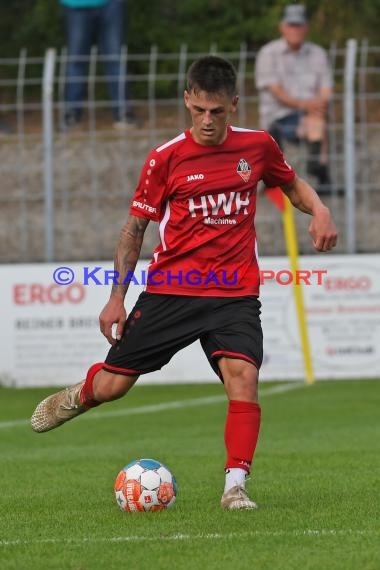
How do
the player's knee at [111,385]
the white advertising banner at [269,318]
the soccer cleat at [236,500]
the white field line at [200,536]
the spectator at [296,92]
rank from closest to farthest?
the white field line at [200,536], the soccer cleat at [236,500], the player's knee at [111,385], the white advertising banner at [269,318], the spectator at [296,92]

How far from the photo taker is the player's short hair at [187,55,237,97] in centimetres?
718

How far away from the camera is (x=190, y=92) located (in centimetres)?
723

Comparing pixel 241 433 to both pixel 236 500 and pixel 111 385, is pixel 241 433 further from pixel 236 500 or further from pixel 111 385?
pixel 111 385

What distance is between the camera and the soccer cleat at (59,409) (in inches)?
308

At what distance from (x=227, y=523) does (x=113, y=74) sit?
11.4 m

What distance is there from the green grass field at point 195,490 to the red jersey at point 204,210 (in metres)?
1.16

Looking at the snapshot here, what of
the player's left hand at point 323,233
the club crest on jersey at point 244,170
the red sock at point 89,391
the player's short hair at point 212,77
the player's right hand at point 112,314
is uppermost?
the player's short hair at point 212,77

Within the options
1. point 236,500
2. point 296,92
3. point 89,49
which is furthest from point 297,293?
point 236,500

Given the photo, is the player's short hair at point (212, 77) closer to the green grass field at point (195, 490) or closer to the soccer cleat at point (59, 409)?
the soccer cleat at point (59, 409)

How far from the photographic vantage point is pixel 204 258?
7.44 metres

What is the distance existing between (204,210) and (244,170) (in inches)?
11.6

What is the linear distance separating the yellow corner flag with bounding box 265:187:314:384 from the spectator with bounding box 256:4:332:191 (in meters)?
1.07

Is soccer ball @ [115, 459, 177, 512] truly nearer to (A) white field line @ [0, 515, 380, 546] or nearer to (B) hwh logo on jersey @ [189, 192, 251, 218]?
(A) white field line @ [0, 515, 380, 546]

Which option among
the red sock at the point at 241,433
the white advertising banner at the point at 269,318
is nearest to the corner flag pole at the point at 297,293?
the white advertising banner at the point at 269,318
